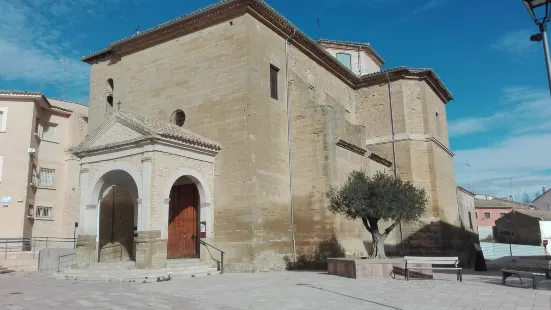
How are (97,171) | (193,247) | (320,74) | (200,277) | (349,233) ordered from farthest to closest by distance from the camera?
(320,74) < (349,233) < (193,247) < (97,171) < (200,277)

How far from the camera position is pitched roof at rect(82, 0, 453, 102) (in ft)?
51.0

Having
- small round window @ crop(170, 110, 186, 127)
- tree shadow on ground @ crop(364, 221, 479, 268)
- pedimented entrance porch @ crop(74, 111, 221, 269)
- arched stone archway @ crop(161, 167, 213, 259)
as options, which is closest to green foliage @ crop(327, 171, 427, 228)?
arched stone archway @ crop(161, 167, 213, 259)

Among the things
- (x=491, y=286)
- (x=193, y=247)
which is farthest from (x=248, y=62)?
(x=491, y=286)

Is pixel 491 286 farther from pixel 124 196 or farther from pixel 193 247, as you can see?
pixel 124 196

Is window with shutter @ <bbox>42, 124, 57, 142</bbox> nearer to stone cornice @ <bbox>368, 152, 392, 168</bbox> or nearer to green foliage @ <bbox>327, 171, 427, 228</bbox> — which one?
stone cornice @ <bbox>368, 152, 392, 168</bbox>

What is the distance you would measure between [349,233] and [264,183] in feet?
12.6

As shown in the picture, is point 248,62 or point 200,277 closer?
point 200,277

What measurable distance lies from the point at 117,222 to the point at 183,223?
3.00 m

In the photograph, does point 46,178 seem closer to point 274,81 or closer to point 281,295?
point 274,81

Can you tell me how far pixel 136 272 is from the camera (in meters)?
11.5

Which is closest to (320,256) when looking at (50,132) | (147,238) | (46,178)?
(147,238)

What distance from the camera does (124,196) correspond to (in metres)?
16.5

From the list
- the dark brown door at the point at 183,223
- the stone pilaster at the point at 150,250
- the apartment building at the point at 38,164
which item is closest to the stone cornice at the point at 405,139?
the dark brown door at the point at 183,223

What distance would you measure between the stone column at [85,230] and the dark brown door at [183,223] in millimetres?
2421
